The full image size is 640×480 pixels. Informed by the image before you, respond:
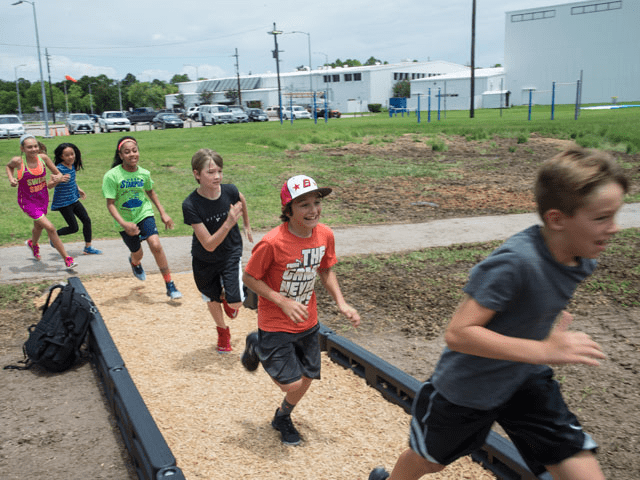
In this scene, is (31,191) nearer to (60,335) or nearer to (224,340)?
(60,335)

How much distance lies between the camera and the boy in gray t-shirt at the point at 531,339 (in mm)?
2002

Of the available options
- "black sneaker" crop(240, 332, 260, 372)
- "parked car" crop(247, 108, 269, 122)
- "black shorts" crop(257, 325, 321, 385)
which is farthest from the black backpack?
"parked car" crop(247, 108, 269, 122)

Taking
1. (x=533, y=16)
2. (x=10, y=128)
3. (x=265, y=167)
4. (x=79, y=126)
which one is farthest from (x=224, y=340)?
(x=533, y=16)

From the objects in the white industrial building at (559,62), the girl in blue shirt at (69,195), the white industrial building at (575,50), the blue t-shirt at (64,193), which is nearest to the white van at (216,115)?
the white industrial building at (559,62)

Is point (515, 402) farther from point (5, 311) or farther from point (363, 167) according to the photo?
point (363, 167)

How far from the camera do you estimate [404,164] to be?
17578 millimetres

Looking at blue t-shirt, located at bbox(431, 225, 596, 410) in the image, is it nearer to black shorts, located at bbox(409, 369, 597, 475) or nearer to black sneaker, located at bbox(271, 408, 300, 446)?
black shorts, located at bbox(409, 369, 597, 475)

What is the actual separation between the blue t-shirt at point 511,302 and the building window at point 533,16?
82172 millimetres

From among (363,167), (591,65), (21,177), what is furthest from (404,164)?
(591,65)

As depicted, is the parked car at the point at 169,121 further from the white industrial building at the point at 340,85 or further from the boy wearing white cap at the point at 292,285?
the boy wearing white cap at the point at 292,285

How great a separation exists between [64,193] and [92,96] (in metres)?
129

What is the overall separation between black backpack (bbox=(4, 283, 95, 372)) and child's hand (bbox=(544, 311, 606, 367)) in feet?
13.5

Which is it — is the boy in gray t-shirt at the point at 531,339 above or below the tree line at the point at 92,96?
below

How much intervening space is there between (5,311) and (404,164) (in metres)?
13.0
